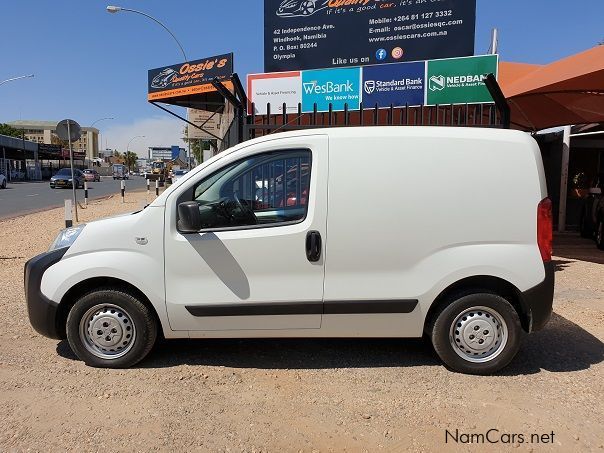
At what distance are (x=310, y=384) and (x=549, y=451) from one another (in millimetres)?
1623

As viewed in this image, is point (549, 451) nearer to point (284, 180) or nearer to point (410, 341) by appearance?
point (410, 341)

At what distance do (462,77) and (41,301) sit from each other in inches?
325

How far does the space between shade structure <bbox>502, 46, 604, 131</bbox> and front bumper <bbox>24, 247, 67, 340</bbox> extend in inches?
294

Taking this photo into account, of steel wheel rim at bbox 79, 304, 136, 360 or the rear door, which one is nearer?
the rear door

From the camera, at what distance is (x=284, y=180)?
12.6 feet

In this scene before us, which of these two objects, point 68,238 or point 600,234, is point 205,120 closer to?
point 600,234

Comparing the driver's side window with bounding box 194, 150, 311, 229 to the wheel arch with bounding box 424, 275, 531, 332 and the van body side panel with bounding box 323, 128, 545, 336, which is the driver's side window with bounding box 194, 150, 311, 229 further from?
the wheel arch with bounding box 424, 275, 531, 332

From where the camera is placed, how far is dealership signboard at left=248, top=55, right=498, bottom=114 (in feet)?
30.0

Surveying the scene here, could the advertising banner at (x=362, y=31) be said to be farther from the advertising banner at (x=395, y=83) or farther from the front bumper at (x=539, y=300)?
the front bumper at (x=539, y=300)

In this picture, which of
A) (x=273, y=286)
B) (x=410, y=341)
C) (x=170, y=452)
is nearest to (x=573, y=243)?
(x=410, y=341)

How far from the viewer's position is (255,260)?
142 inches

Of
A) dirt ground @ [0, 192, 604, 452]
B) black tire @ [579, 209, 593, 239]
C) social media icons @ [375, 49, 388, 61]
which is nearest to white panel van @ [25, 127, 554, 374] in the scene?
dirt ground @ [0, 192, 604, 452]

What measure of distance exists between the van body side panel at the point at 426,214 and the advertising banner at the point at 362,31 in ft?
26.8

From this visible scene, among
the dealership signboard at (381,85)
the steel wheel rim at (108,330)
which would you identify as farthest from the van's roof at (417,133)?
the dealership signboard at (381,85)
